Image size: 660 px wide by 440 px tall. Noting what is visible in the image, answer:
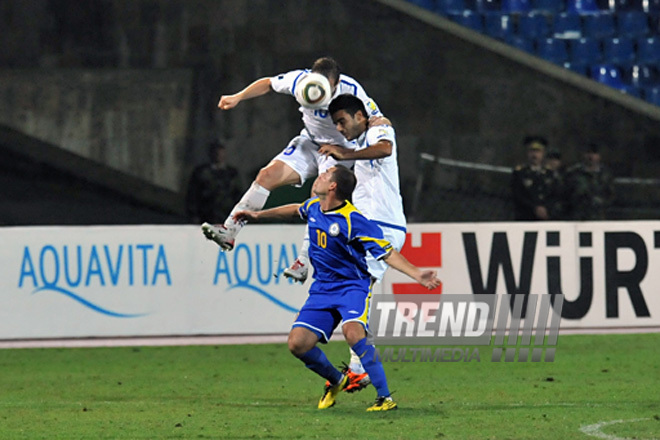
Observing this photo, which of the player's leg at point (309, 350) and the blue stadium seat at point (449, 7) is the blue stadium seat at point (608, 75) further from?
the player's leg at point (309, 350)

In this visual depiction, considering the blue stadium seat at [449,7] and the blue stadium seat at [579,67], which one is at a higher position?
the blue stadium seat at [449,7]

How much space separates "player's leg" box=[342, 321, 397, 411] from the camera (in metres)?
6.86

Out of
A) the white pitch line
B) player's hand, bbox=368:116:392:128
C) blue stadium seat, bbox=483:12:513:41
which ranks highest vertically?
blue stadium seat, bbox=483:12:513:41

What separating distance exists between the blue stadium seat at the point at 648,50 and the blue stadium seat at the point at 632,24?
0.40 feet

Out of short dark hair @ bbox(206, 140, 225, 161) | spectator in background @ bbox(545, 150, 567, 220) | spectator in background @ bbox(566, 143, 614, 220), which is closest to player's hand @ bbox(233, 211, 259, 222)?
short dark hair @ bbox(206, 140, 225, 161)

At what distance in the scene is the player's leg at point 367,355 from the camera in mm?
6863

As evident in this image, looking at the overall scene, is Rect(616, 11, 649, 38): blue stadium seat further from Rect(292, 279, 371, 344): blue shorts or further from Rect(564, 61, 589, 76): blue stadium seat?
Rect(292, 279, 371, 344): blue shorts

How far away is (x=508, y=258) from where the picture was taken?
11.6 m

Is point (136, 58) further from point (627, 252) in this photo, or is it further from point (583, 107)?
point (627, 252)

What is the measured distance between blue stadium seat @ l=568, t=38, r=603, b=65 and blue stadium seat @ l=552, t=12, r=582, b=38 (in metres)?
0.13

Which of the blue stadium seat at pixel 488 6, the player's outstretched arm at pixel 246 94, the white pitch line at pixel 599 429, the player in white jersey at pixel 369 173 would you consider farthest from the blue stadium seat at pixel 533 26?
the white pitch line at pixel 599 429

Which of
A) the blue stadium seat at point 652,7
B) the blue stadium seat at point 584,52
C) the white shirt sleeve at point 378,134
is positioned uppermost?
the blue stadium seat at point 652,7

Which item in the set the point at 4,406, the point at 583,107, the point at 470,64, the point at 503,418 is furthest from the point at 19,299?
the point at 583,107

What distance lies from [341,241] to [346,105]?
0.93m
